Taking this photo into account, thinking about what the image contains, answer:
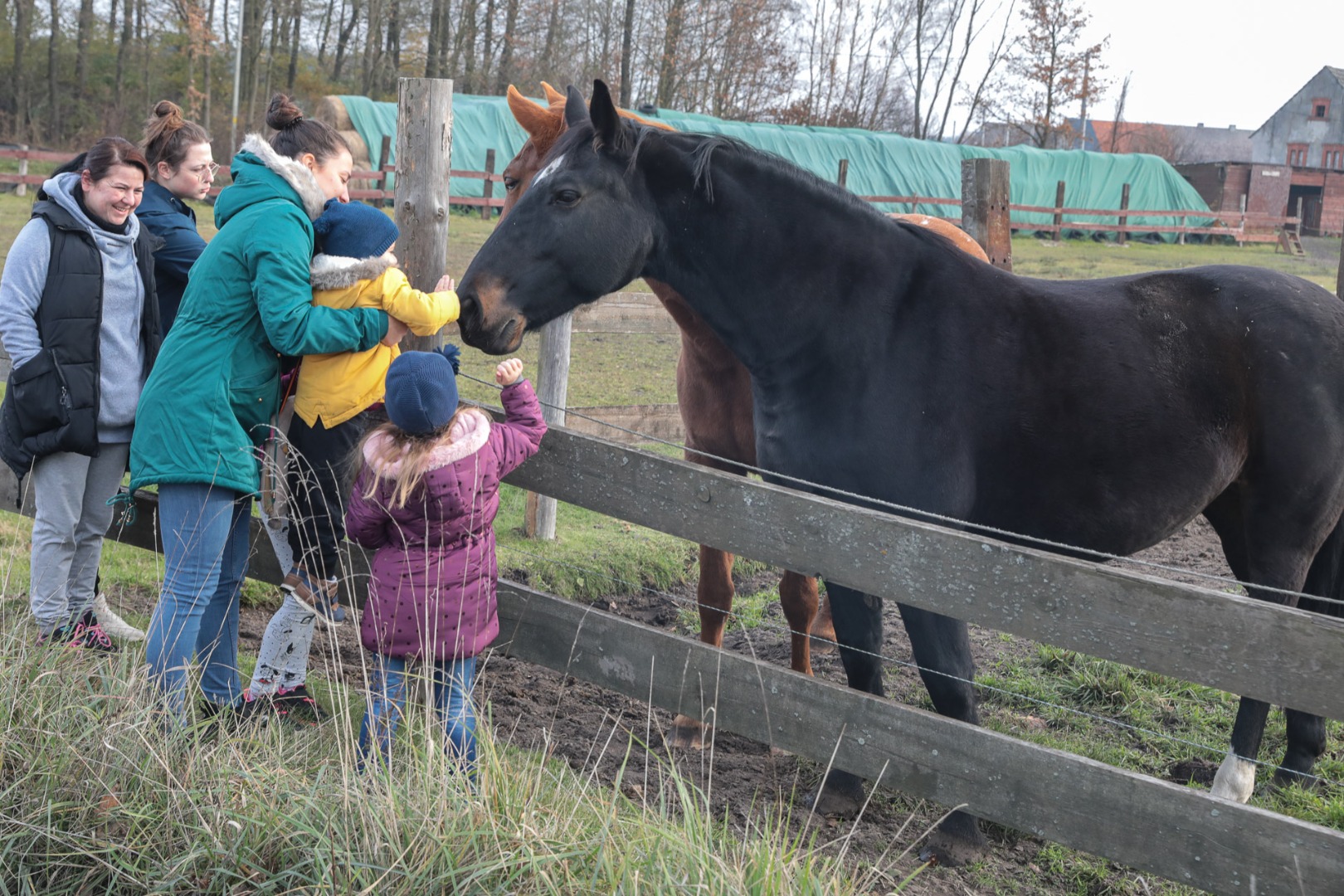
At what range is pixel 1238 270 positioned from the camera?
3.78m

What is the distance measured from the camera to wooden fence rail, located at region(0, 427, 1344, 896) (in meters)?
2.29

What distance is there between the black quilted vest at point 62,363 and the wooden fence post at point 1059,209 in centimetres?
3072

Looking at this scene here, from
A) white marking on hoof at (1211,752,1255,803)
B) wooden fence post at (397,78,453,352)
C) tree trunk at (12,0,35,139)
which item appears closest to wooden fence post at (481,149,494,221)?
tree trunk at (12,0,35,139)

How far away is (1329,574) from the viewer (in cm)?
402

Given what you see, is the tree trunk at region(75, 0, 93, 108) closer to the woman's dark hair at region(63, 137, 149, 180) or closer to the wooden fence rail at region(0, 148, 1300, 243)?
the wooden fence rail at region(0, 148, 1300, 243)

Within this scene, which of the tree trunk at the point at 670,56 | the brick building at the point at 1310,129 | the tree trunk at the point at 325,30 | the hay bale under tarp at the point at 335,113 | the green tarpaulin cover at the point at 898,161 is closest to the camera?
the hay bale under tarp at the point at 335,113

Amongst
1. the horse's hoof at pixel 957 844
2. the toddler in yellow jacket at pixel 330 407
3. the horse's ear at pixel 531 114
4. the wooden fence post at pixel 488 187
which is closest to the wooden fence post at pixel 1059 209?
the wooden fence post at pixel 488 187

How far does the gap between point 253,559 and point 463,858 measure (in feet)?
7.90

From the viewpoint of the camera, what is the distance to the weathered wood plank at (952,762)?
2355 millimetres

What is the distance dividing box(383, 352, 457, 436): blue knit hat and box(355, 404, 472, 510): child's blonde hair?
0.04 metres

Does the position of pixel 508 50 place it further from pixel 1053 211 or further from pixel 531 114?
pixel 531 114

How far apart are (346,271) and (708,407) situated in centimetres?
155

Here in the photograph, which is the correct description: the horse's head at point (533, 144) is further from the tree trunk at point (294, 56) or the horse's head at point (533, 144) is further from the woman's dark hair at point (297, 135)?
the tree trunk at point (294, 56)

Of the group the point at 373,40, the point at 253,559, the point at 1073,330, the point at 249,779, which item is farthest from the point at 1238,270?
the point at 373,40
